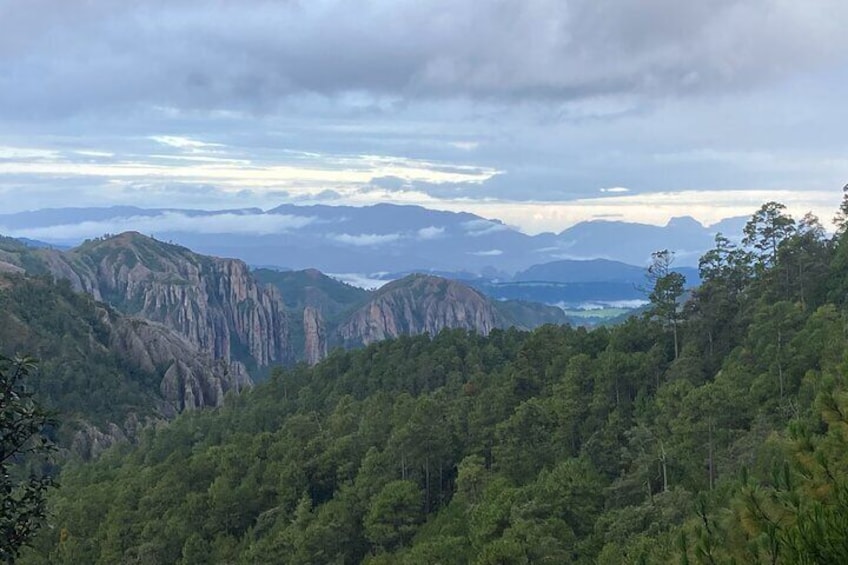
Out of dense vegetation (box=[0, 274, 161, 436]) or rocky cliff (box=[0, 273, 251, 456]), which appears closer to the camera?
rocky cliff (box=[0, 273, 251, 456])

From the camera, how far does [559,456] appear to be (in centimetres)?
4834

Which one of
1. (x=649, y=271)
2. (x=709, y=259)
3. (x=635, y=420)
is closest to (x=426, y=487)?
(x=635, y=420)

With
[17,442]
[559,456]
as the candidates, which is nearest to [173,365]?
[559,456]

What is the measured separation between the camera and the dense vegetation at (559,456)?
32.8 meters

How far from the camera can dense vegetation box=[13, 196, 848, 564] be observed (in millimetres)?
32812

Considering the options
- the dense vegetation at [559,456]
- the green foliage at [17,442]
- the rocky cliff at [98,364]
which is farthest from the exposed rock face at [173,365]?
the green foliage at [17,442]

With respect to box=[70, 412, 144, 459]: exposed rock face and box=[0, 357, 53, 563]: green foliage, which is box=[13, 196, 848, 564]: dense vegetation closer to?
box=[0, 357, 53, 563]: green foliage

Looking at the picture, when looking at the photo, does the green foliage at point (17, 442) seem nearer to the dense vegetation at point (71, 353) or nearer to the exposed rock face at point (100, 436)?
the exposed rock face at point (100, 436)

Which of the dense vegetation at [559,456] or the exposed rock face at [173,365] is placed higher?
the dense vegetation at [559,456]

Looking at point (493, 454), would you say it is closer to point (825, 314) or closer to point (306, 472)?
point (306, 472)

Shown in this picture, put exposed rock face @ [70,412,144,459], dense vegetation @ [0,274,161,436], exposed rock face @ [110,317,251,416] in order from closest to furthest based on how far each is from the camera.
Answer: exposed rock face @ [70,412,144,459], dense vegetation @ [0,274,161,436], exposed rock face @ [110,317,251,416]

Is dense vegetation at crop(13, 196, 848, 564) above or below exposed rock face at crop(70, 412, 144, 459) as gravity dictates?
above

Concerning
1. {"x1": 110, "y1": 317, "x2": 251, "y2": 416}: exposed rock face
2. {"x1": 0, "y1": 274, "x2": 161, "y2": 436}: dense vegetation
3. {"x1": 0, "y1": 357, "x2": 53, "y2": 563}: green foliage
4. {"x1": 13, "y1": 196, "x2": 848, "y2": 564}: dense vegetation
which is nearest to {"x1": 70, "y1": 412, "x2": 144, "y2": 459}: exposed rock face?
{"x1": 0, "y1": 274, "x2": 161, "y2": 436}: dense vegetation

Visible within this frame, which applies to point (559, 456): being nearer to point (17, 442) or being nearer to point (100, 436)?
point (17, 442)
